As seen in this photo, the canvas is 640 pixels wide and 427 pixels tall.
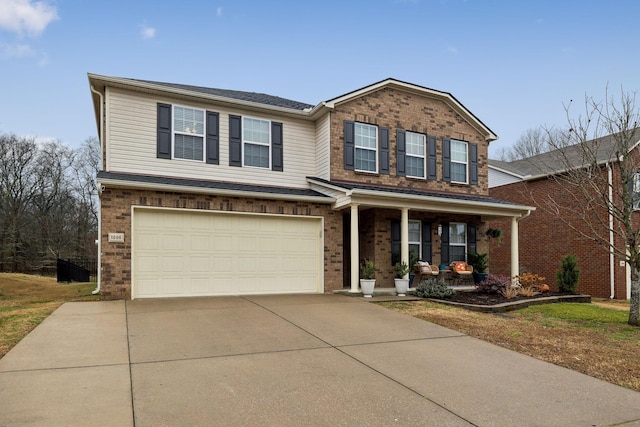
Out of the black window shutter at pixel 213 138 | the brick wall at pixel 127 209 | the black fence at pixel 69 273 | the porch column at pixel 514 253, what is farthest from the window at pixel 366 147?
the black fence at pixel 69 273

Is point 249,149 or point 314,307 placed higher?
point 249,149

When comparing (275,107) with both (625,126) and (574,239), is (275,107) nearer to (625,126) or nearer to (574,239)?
(625,126)

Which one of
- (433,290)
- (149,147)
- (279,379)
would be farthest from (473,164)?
(279,379)

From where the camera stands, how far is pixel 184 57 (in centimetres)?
1720

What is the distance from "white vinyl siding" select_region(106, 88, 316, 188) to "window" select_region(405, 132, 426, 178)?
3.97 metres

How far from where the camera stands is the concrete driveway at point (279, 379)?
12.3 ft

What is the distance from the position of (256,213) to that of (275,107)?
3386 millimetres

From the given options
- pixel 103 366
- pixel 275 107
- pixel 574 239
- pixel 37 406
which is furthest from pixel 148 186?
pixel 574 239

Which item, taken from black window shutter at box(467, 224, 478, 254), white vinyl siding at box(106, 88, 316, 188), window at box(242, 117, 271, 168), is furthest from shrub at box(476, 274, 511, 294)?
window at box(242, 117, 271, 168)

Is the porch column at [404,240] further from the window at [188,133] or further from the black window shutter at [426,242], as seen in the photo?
the window at [188,133]

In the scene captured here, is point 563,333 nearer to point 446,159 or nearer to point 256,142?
point 446,159

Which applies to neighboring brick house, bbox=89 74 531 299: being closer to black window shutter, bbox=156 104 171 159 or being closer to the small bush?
black window shutter, bbox=156 104 171 159

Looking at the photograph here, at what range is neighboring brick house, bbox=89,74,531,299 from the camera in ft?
33.8

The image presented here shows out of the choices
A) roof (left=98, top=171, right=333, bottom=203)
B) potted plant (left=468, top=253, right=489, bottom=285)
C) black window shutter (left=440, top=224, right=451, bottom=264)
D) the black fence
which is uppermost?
roof (left=98, top=171, right=333, bottom=203)
